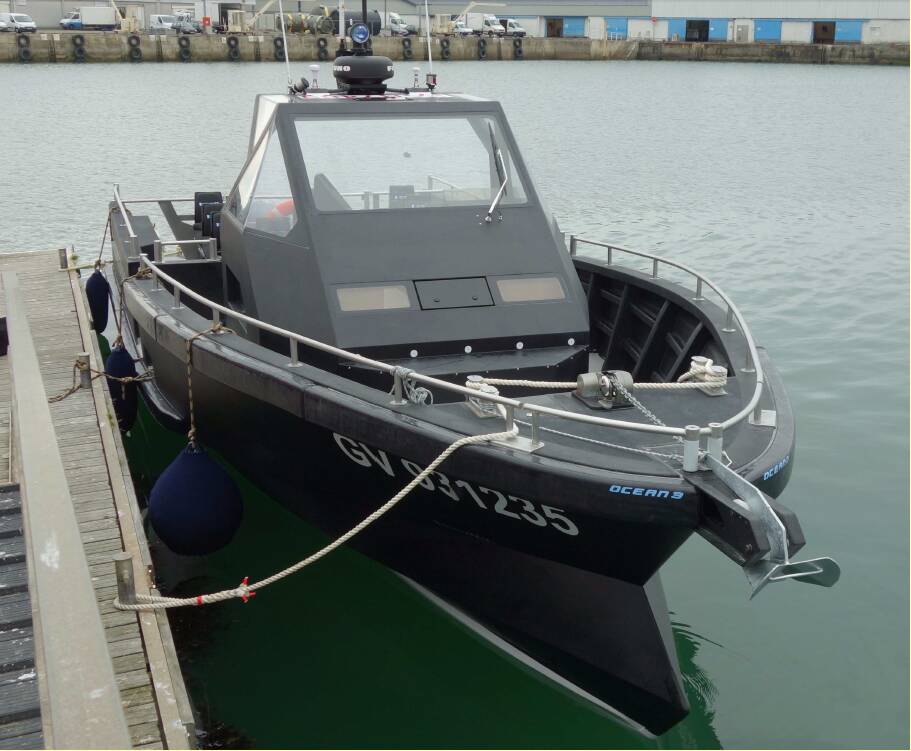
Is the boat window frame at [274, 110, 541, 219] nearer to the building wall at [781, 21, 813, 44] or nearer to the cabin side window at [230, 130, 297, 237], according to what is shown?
the cabin side window at [230, 130, 297, 237]

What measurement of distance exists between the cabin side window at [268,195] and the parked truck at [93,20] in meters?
54.5

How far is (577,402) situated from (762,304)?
8.43 meters

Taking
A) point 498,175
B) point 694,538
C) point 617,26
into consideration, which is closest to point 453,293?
point 498,175

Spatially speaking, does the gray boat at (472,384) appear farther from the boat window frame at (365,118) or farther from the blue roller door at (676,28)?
the blue roller door at (676,28)

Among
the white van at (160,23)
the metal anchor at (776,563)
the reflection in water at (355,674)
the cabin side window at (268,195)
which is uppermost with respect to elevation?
the white van at (160,23)

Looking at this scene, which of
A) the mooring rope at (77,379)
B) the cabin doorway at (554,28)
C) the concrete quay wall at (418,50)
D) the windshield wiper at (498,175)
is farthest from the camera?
the cabin doorway at (554,28)

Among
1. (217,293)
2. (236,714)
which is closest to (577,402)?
(236,714)

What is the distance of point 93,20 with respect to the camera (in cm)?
5578

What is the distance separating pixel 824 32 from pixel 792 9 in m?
2.63

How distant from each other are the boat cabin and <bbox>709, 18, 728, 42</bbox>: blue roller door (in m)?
66.9

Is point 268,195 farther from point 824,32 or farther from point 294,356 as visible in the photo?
point 824,32

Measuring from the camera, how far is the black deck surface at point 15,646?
3771 mm

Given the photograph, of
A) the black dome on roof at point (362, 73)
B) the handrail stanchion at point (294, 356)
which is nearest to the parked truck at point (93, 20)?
the black dome on roof at point (362, 73)

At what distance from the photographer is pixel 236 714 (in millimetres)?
5609
